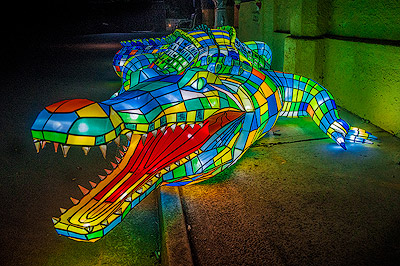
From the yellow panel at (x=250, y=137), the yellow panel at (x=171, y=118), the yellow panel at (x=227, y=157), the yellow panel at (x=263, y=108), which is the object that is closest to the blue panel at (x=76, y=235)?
the yellow panel at (x=171, y=118)

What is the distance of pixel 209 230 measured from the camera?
255 centimetres

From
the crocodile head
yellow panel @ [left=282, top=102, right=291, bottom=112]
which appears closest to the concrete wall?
yellow panel @ [left=282, top=102, right=291, bottom=112]

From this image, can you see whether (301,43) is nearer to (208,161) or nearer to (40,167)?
(208,161)

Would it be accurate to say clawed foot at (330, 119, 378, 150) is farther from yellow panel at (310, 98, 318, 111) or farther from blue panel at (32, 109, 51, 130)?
blue panel at (32, 109, 51, 130)

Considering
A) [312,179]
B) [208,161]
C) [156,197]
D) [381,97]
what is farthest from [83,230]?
[381,97]

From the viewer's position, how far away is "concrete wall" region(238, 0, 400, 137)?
13.6ft

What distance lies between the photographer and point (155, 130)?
2.14 meters

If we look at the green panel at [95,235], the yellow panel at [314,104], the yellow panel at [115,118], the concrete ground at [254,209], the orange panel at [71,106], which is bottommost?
the concrete ground at [254,209]

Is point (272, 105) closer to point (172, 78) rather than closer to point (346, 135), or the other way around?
point (346, 135)

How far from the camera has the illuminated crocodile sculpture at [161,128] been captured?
1.82 metres

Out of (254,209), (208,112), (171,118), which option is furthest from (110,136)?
(254,209)

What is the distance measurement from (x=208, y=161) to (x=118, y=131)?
41.5 inches

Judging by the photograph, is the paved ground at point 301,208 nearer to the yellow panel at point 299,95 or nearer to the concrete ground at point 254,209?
the concrete ground at point 254,209

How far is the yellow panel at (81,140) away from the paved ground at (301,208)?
106 cm
